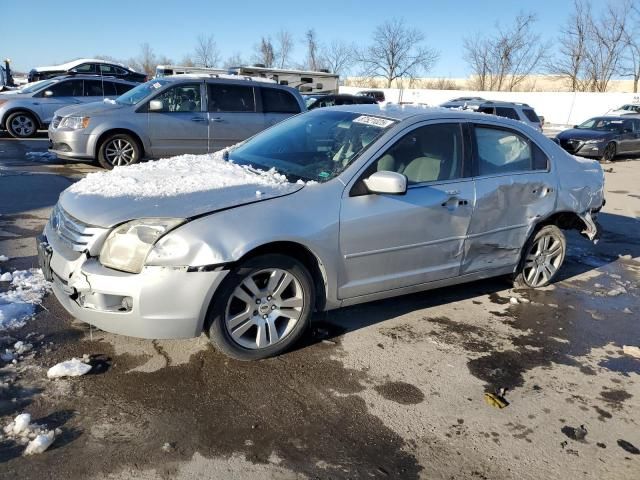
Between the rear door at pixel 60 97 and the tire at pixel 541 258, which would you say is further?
the rear door at pixel 60 97

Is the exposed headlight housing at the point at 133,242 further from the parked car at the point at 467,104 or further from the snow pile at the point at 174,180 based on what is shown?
the parked car at the point at 467,104

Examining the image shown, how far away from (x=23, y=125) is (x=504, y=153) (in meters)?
13.0

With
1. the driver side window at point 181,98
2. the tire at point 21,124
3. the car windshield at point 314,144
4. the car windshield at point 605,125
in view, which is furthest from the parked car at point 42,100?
the car windshield at point 605,125

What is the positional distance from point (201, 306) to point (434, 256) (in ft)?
6.23

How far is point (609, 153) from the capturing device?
18125mm

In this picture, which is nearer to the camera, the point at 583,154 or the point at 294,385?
the point at 294,385

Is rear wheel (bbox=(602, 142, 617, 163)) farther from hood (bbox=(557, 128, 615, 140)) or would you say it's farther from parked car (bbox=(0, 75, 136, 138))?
parked car (bbox=(0, 75, 136, 138))

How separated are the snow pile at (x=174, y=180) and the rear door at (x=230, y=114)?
5.99 meters

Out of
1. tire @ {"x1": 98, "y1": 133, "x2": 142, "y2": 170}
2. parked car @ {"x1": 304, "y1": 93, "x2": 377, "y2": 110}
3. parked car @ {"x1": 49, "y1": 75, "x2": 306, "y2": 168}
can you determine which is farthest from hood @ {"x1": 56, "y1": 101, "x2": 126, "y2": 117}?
parked car @ {"x1": 304, "y1": 93, "x2": 377, "y2": 110}

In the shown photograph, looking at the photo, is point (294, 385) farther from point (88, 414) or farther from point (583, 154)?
point (583, 154)

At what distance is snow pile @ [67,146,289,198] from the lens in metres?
3.53

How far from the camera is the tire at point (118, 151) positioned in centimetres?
960

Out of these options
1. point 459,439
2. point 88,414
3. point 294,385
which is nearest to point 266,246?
point 294,385

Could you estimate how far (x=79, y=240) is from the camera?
3285mm
